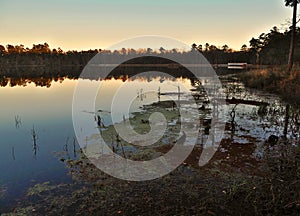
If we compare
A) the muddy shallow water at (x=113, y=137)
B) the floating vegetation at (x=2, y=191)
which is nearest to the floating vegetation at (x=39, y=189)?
the muddy shallow water at (x=113, y=137)

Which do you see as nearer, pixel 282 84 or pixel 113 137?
pixel 113 137

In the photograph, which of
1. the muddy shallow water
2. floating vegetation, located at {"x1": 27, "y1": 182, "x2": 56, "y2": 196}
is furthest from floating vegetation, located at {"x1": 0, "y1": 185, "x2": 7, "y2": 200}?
floating vegetation, located at {"x1": 27, "y1": 182, "x2": 56, "y2": 196}

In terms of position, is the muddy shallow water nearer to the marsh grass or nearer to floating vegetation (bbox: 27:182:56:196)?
floating vegetation (bbox: 27:182:56:196)

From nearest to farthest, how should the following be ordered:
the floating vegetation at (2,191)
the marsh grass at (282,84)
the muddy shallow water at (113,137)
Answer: the floating vegetation at (2,191) < the muddy shallow water at (113,137) < the marsh grass at (282,84)

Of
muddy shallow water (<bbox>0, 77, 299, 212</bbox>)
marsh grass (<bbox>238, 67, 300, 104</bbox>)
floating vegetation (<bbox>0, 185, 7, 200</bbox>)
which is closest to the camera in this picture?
floating vegetation (<bbox>0, 185, 7, 200</bbox>)

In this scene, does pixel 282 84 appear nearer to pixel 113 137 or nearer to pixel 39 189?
pixel 113 137

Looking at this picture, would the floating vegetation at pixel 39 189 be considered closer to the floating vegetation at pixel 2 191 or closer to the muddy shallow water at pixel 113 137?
the muddy shallow water at pixel 113 137

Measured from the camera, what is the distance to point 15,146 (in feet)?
25.9

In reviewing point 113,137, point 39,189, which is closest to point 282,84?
point 113,137

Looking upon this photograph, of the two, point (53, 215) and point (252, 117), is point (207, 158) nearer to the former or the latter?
point (53, 215)

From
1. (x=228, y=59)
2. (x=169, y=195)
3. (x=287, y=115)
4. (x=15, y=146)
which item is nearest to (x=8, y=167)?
(x=15, y=146)

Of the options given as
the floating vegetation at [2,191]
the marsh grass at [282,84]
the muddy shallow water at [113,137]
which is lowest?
the floating vegetation at [2,191]

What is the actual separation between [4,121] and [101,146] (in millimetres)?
6649

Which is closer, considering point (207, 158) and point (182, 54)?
point (207, 158)
